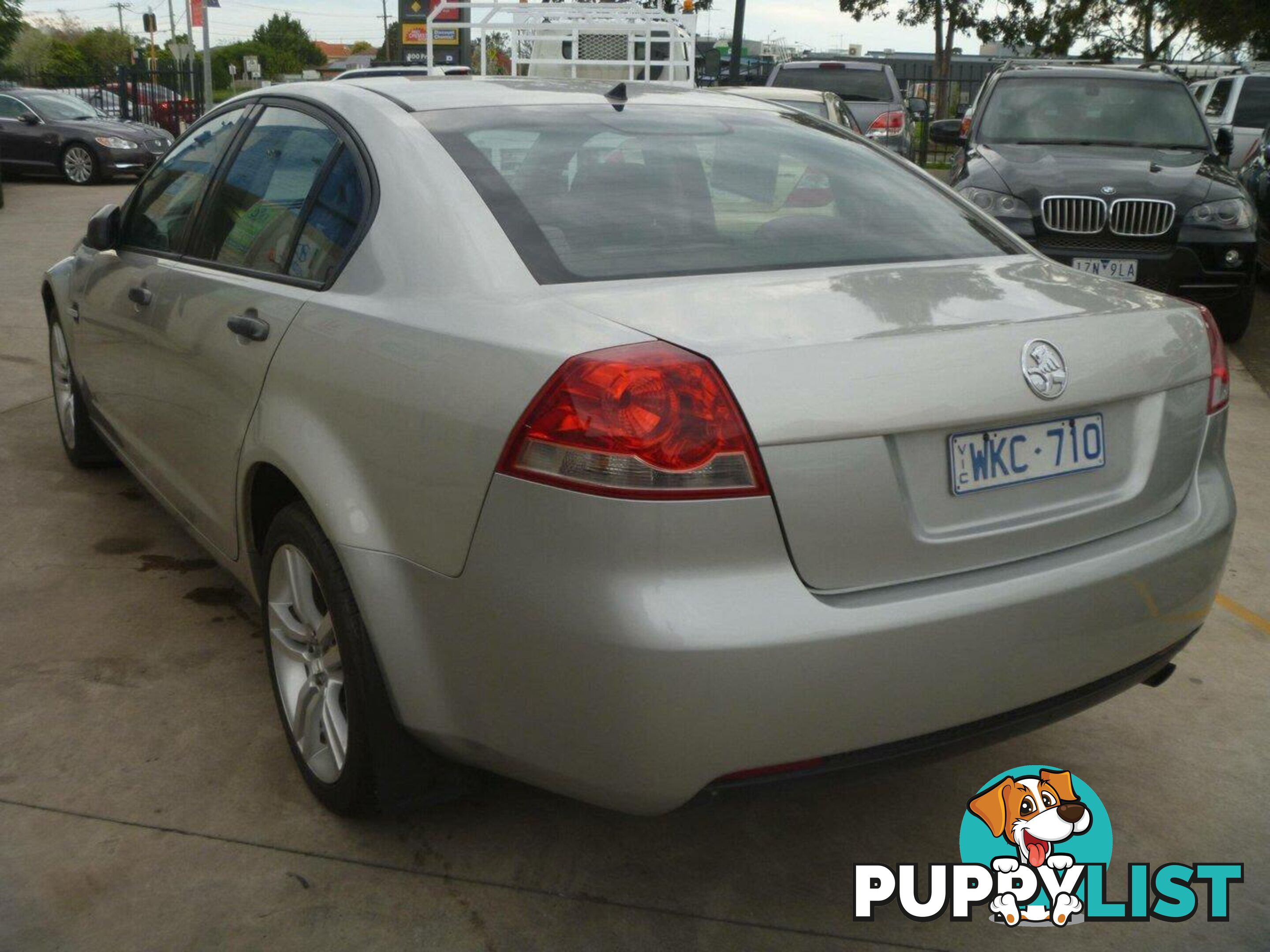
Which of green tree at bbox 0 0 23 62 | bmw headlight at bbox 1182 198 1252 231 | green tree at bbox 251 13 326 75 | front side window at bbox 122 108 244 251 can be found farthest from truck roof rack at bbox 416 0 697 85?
green tree at bbox 251 13 326 75

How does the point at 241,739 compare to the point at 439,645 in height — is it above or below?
below

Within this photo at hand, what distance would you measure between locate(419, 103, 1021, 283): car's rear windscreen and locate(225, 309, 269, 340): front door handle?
578 mm

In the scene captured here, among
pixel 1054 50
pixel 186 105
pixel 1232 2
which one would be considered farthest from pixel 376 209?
pixel 1054 50

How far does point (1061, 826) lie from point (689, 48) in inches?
428

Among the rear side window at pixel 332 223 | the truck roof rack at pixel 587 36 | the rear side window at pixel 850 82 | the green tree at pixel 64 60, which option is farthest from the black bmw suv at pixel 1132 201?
the green tree at pixel 64 60

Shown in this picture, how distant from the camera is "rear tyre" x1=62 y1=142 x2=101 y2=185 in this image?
19.9m

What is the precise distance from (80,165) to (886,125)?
12.4m

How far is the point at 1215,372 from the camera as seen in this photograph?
109 inches

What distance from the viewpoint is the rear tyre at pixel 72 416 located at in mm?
5078

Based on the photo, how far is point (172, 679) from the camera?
3553mm

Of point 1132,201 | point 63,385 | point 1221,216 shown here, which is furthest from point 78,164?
point 1221,216

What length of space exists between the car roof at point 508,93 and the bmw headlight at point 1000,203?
470cm

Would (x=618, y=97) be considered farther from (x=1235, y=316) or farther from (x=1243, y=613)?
(x=1235, y=316)

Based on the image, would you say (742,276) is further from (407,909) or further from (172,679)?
(172,679)
